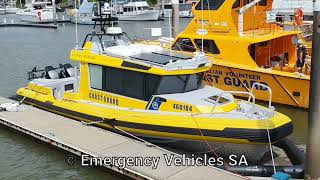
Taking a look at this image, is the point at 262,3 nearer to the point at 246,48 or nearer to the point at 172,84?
the point at 246,48

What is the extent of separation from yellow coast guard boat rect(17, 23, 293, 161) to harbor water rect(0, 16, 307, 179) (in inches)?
55.7

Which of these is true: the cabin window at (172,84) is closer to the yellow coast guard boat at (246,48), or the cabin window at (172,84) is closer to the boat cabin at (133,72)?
the boat cabin at (133,72)

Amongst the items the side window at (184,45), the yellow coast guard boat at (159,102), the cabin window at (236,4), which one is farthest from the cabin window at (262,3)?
the yellow coast guard boat at (159,102)

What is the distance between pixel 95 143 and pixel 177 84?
231 centimetres

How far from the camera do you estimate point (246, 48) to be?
15.7m

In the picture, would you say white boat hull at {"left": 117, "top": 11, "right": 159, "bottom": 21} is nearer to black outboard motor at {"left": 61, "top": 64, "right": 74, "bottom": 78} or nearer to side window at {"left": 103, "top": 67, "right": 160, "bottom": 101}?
black outboard motor at {"left": 61, "top": 64, "right": 74, "bottom": 78}

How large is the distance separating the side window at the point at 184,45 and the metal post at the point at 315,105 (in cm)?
986

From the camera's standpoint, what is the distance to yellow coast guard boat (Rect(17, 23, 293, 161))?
975cm

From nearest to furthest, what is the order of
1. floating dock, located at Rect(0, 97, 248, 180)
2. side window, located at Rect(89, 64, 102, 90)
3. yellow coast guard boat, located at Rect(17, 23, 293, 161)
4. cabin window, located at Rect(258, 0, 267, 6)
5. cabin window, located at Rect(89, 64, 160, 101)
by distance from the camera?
floating dock, located at Rect(0, 97, 248, 180) < yellow coast guard boat, located at Rect(17, 23, 293, 161) < cabin window, located at Rect(89, 64, 160, 101) < side window, located at Rect(89, 64, 102, 90) < cabin window, located at Rect(258, 0, 267, 6)

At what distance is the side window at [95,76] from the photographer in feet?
38.3

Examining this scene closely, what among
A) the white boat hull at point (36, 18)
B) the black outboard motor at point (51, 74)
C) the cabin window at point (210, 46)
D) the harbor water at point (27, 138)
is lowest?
the harbor water at point (27, 138)

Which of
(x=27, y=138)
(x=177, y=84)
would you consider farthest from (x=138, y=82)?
(x=27, y=138)

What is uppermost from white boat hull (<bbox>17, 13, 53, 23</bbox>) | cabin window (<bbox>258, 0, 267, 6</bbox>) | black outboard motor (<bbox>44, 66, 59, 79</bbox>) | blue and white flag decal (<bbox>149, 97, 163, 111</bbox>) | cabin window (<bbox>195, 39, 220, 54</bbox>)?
cabin window (<bbox>258, 0, 267, 6</bbox>)

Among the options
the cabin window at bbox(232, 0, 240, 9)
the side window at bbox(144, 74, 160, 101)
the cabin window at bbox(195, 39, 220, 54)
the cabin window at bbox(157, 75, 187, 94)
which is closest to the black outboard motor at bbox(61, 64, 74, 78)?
the side window at bbox(144, 74, 160, 101)
